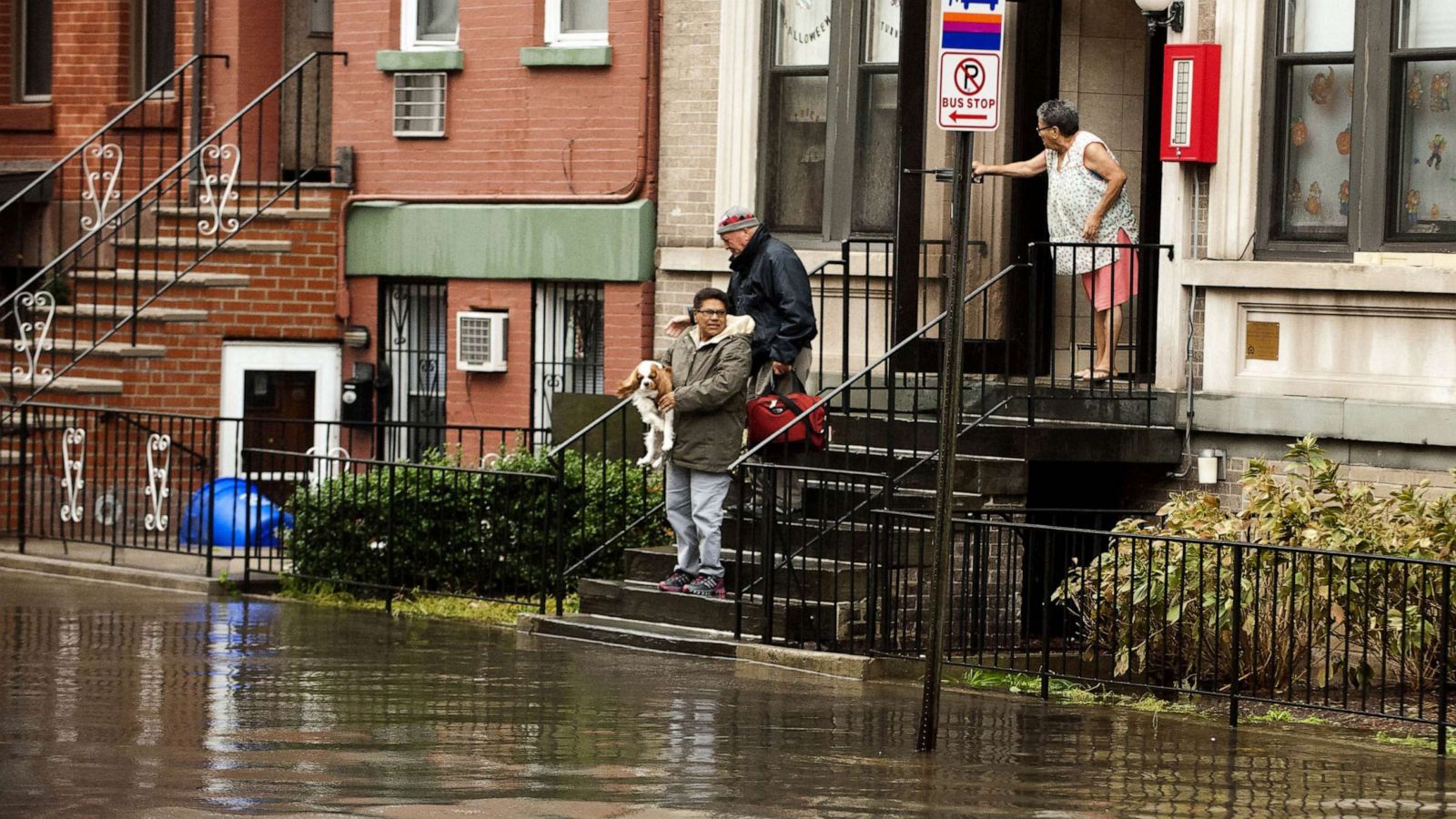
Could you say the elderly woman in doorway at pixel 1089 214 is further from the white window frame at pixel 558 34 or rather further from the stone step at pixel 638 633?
the white window frame at pixel 558 34

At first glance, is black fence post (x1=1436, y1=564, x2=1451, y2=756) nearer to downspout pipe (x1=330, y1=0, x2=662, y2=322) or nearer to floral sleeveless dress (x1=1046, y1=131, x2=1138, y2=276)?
floral sleeveless dress (x1=1046, y1=131, x2=1138, y2=276)

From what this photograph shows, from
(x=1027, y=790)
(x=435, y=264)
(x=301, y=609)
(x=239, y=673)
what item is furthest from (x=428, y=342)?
(x=1027, y=790)

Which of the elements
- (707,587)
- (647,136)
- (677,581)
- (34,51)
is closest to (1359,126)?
(707,587)

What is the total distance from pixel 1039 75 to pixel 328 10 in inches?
280

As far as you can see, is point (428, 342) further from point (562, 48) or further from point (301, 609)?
point (301, 609)

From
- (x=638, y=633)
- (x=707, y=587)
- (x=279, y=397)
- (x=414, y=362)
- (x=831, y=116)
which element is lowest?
(x=638, y=633)

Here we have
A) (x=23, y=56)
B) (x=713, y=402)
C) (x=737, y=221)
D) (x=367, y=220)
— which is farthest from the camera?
(x=23, y=56)

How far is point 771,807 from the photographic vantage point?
28.5ft

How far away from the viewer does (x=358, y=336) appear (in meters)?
18.8

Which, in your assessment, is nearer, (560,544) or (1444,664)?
(1444,664)

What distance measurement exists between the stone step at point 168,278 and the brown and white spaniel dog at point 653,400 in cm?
593

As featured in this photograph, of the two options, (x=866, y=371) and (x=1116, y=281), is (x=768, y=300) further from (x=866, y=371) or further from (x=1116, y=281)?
(x=1116, y=281)

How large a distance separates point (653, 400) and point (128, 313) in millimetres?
6611

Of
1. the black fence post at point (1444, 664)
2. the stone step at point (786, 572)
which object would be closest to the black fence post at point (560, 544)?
the stone step at point (786, 572)
